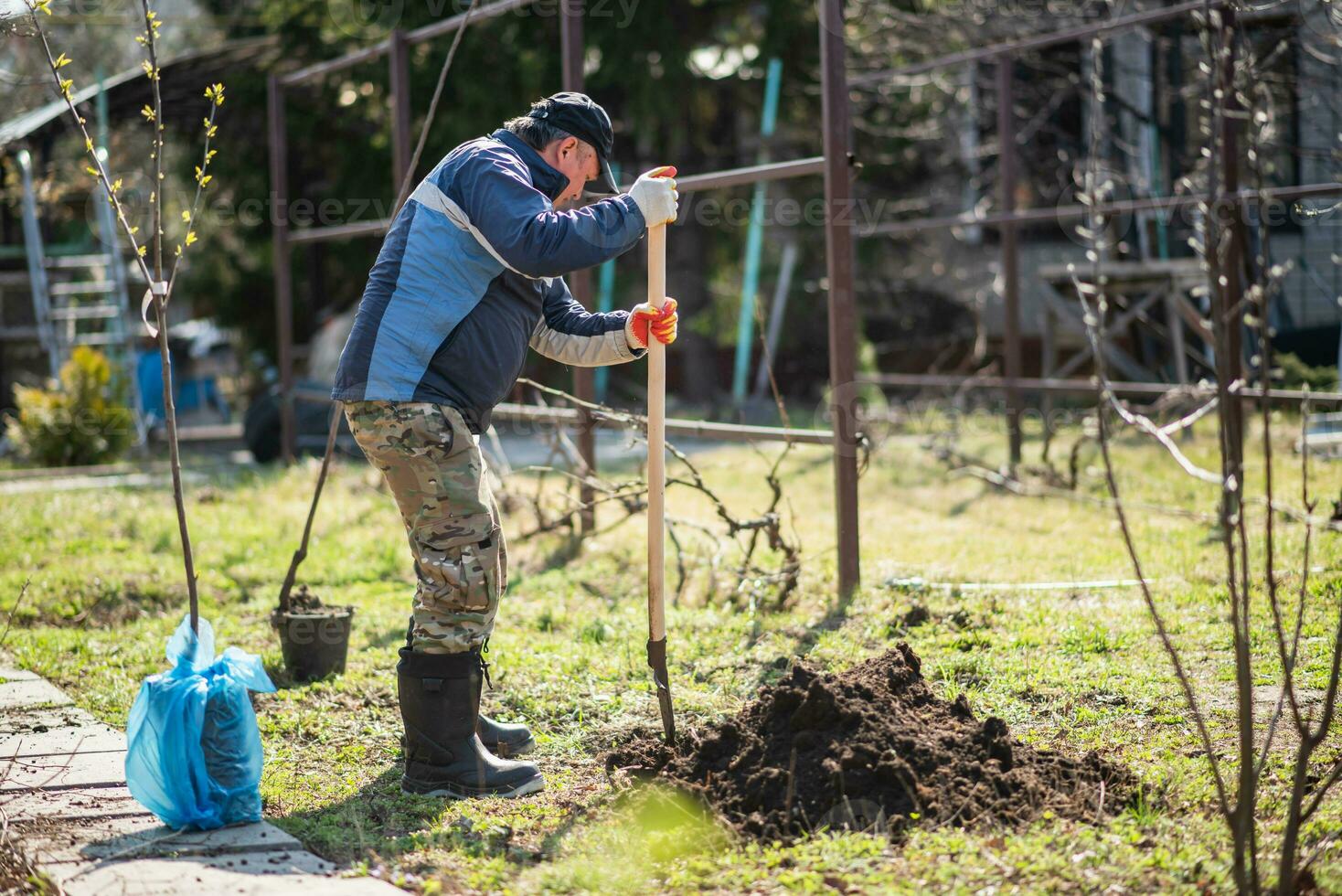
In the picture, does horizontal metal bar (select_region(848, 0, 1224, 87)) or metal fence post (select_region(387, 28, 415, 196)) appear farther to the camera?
metal fence post (select_region(387, 28, 415, 196))

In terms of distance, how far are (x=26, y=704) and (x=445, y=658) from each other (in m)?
1.52

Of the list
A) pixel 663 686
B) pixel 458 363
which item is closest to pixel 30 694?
pixel 458 363

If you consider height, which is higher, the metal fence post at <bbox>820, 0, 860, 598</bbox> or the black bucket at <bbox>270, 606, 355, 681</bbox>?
the metal fence post at <bbox>820, 0, 860, 598</bbox>

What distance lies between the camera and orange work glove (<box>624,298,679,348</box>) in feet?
10.8

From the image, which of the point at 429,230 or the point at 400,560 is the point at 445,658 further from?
the point at 400,560

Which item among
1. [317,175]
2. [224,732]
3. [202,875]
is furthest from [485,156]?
[317,175]

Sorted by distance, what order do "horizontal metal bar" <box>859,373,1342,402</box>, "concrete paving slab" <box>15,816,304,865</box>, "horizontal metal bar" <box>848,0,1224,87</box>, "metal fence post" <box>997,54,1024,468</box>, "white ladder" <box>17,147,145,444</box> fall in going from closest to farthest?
"concrete paving slab" <box>15,816,304,865</box>
"horizontal metal bar" <box>859,373,1342,402</box>
"horizontal metal bar" <box>848,0,1224,87</box>
"metal fence post" <box>997,54,1024,468</box>
"white ladder" <box>17,147,145,444</box>

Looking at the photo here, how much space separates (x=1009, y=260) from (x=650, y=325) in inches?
205

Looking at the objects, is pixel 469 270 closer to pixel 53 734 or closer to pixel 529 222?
pixel 529 222

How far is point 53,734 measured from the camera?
11.7ft

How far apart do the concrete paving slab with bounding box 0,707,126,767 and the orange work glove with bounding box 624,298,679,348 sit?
1.74 meters

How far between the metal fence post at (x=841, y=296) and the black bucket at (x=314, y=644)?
71.1 inches

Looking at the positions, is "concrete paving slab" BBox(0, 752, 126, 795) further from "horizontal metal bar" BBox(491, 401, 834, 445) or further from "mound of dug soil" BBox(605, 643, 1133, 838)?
"horizontal metal bar" BBox(491, 401, 834, 445)

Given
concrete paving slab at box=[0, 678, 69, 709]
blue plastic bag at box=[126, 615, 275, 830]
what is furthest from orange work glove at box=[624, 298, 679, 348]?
concrete paving slab at box=[0, 678, 69, 709]
